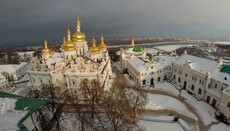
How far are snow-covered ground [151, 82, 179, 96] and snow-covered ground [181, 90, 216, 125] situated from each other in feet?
7.47

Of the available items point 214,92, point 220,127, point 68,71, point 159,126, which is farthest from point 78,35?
point 220,127

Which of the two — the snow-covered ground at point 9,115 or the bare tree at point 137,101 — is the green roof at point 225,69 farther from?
the snow-covered ground at point 9,115

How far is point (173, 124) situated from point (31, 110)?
1819cm

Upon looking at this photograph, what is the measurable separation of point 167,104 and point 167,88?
262 inches

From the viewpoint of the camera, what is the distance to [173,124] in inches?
654

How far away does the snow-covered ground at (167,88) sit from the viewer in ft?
82.6

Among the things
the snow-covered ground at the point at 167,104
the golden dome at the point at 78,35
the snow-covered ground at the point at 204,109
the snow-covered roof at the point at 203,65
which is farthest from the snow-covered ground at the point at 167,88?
the golden dome at the point at 78,35

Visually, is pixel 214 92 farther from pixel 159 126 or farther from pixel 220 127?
pixel 159 126

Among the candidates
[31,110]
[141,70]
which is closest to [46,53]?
[141,70]

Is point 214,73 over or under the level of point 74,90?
over

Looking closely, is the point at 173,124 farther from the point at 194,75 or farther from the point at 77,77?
the point at 77,77

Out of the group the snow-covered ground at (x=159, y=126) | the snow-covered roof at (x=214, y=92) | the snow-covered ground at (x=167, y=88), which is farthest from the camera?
the snow-covered ground at (x=167, y=88)

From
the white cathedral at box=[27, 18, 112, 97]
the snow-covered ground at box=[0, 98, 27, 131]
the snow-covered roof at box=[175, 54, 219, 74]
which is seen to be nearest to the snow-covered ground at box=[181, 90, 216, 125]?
the snow-covered roof at box=[175, 54, 219, 74]

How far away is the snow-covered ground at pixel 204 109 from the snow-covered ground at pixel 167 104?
5.25 feet
